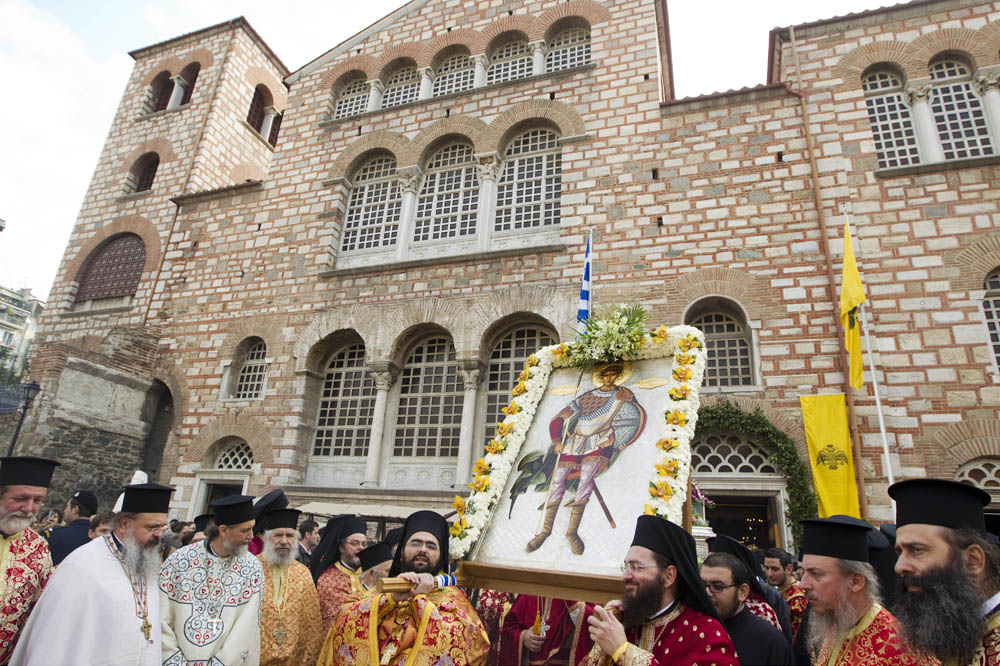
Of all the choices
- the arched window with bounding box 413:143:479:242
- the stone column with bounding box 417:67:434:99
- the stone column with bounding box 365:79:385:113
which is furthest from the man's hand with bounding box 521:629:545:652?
the stone column with bounding box 365:79:385:113

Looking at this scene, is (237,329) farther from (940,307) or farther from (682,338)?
(940,307)

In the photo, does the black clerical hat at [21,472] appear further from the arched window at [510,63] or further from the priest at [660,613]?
the arched window at [510,63]

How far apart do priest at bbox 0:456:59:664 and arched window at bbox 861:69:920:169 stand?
12924mm

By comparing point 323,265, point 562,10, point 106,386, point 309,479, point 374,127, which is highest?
point 562,10

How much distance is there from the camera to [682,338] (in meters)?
4.74

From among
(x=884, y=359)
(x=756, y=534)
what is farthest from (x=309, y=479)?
(x=884, y=359)

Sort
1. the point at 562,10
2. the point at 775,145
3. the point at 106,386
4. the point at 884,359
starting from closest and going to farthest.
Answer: the point at 884,359
the point at 775,145
the point at 106,386
the point at 562,10

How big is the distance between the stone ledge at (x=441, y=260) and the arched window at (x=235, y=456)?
420 centimetres

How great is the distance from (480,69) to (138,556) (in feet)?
44.5

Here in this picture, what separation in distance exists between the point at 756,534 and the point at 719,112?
8.08m

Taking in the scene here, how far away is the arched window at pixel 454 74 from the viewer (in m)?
14.8

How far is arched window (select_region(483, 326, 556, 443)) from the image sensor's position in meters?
→ 11.6

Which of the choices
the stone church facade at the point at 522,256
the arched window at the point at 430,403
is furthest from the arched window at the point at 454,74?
the arched window at the point at 430,403

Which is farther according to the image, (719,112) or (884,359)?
(719,112)
